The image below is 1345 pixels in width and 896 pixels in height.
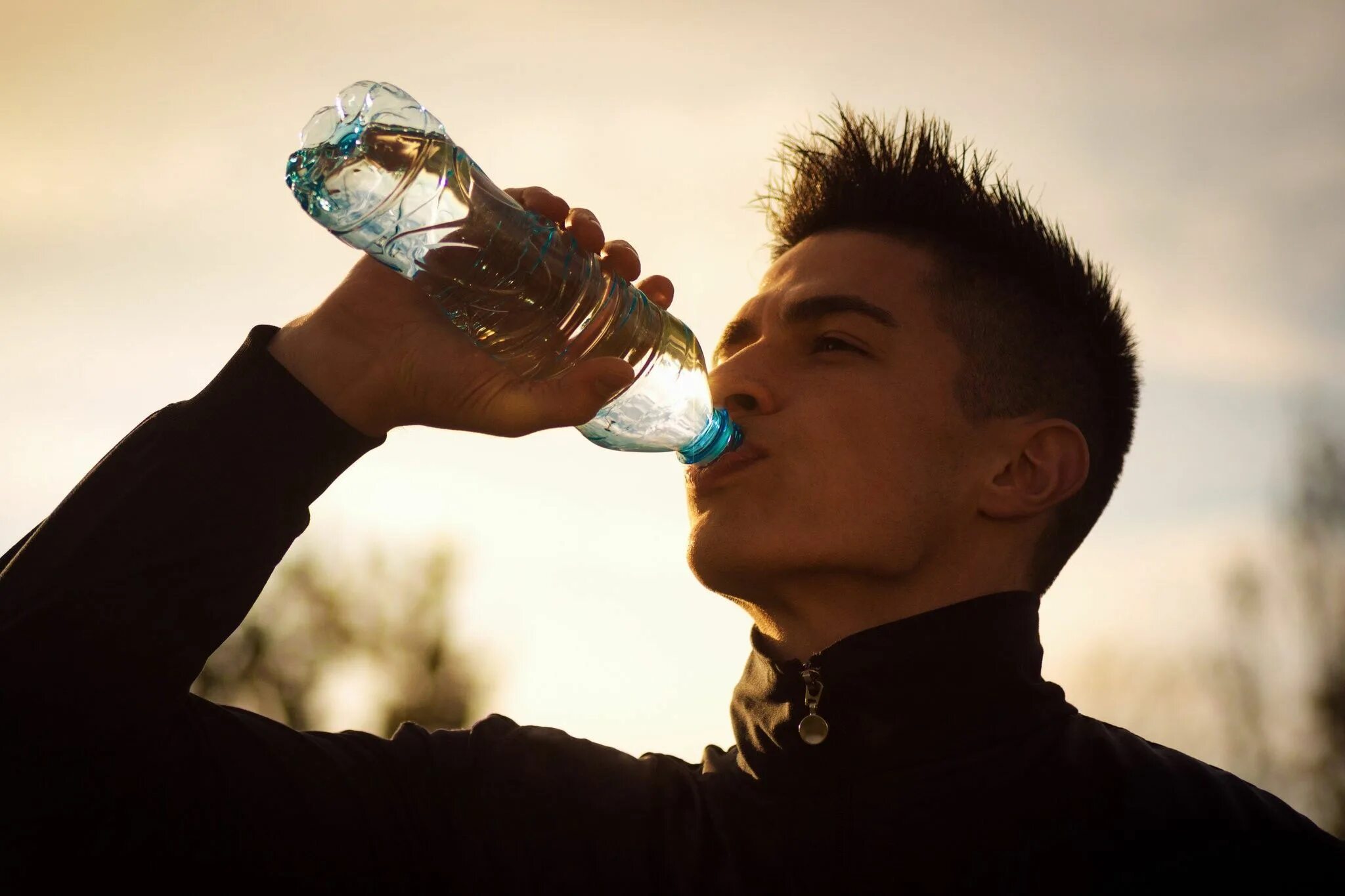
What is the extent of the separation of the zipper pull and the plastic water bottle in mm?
545

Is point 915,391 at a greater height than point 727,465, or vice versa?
point 915,391

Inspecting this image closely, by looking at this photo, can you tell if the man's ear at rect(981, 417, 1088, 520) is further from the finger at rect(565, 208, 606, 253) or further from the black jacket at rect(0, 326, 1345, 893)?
the finger at rect(565, 208, 606, 253)

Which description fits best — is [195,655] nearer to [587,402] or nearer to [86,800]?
[86,800]

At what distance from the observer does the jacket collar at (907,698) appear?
242 cm

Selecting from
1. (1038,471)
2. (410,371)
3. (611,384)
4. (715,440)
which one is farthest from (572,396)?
(1038,471)

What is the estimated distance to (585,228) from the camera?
2.54 meters

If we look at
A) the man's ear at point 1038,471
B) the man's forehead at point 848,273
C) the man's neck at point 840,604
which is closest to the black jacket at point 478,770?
the man's neck at point 840,604

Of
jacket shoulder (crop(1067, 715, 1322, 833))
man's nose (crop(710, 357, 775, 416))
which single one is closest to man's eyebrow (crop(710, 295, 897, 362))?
man's nose (crop(710, 357, 775, 416))

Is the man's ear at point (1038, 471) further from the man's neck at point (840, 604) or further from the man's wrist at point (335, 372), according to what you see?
the man's wrist at point (335, 372)

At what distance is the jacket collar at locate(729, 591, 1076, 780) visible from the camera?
2.42 m

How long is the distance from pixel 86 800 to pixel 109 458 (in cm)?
63

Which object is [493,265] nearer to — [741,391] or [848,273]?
[741,391]

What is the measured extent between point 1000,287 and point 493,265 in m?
1.38

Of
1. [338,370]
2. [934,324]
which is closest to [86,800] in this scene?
[338,370]
